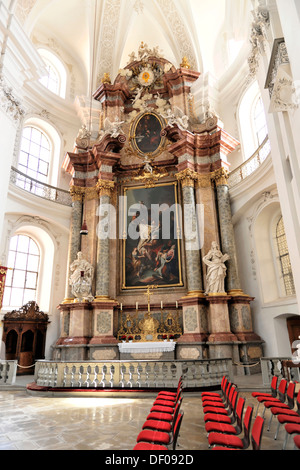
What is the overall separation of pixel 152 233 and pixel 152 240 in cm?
28

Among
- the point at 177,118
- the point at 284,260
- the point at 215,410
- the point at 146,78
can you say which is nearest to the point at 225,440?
the point at 215,410

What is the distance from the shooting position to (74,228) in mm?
12992

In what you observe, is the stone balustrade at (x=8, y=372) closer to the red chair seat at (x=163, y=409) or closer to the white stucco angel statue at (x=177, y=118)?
the red chair seat at (x=163, y=409)

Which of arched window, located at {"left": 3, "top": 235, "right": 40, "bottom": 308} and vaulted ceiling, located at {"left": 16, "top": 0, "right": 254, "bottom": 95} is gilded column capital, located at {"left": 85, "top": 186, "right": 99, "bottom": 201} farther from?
vaulted ceiling, located at {"left": 16, "top": 0, "right": 254, "bottom": 95}

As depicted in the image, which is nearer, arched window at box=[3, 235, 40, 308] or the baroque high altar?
the baroque high altar

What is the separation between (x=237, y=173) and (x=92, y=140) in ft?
20.2

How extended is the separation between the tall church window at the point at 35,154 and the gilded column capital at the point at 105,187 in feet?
8.24

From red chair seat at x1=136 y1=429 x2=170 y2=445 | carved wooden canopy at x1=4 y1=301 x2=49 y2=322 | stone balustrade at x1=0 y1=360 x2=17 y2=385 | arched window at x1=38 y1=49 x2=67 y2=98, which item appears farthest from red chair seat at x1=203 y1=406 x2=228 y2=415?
arched window at x1=38 y1=49 x2=67 y2=98

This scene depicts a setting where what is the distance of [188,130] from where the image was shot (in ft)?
43.2

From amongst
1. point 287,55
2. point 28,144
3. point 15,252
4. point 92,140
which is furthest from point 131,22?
point 287,55

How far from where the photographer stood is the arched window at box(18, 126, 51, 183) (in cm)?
1352

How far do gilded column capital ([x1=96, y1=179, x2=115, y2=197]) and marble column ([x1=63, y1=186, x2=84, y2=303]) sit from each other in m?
0.88

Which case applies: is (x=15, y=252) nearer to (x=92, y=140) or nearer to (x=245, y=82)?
(x=92, y=140)

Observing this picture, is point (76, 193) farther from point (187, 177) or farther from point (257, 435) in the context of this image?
point (257, 435)
